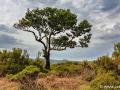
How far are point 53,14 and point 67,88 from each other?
1067 inches

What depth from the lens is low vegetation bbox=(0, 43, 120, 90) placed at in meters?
21.5

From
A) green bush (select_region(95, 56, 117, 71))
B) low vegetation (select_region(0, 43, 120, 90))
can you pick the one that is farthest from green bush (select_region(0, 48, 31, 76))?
green bush (select_region(95, 56, 117, 71))

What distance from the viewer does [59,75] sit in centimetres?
3303

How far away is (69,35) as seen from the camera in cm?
4959

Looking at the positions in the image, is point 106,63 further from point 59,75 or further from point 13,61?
point 13,61

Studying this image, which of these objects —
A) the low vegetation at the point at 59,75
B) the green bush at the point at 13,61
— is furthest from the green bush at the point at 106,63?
the green bush at the point at 13,61

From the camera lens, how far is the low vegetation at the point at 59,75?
21484 millimetres

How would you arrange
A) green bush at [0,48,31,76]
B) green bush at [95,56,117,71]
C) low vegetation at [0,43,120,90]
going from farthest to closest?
green bush at [0,48,31,76], green bush at [95,56,117,71], low vegetation at [0,43,120,90]

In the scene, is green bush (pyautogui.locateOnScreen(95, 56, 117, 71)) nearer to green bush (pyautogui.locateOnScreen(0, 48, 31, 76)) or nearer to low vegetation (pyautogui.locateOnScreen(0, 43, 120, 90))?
low vegetation (pyautogui.locateOnScreen(0, 43, 120, 90))

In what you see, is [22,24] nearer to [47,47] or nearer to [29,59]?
[47,47]

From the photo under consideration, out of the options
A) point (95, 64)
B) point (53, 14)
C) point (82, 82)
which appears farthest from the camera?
point (53, 14)

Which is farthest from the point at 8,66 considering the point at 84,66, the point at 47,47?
the point at 47,47

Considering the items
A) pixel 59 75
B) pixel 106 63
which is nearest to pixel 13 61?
pixel 59 75

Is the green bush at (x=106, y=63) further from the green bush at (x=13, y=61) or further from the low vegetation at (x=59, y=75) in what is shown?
the green bush at (x=13, y=61)
